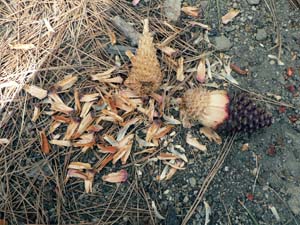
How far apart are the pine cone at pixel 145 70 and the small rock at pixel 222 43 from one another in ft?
1.06

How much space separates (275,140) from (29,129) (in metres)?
1.02

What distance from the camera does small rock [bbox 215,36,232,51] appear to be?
1967 millimetres

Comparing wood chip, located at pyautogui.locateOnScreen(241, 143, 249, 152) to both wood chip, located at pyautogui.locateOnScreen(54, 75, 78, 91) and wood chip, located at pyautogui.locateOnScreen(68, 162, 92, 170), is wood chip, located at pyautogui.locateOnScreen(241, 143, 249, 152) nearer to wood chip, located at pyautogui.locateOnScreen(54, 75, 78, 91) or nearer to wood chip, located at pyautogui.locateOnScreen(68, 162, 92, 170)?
wood chip, located at pyautogui.locateOnScreen(68, 162, 92, 170)

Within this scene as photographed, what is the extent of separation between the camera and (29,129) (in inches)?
71.6

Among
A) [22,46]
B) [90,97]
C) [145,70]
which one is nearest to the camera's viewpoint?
[145,70]

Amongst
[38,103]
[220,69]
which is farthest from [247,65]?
[38,103]

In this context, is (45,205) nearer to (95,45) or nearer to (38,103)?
(38,103)

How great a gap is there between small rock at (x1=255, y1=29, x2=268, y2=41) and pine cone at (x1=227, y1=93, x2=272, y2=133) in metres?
0.35

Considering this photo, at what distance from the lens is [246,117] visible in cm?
177

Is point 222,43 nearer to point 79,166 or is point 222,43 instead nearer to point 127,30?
point 127,30

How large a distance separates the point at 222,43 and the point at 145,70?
0.44 meters

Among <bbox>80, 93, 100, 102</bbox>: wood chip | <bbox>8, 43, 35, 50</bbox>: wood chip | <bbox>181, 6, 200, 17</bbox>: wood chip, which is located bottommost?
<bbox>80, 93, 100, 102</bbox>: wood chip

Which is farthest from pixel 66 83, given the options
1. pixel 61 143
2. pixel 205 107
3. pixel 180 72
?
pixel 205 107

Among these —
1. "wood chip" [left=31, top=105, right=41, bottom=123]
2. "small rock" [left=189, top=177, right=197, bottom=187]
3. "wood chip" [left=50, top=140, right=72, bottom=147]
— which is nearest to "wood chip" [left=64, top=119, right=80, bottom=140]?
"wood chip" [left=50, top=140, right=72, bottom=147]
